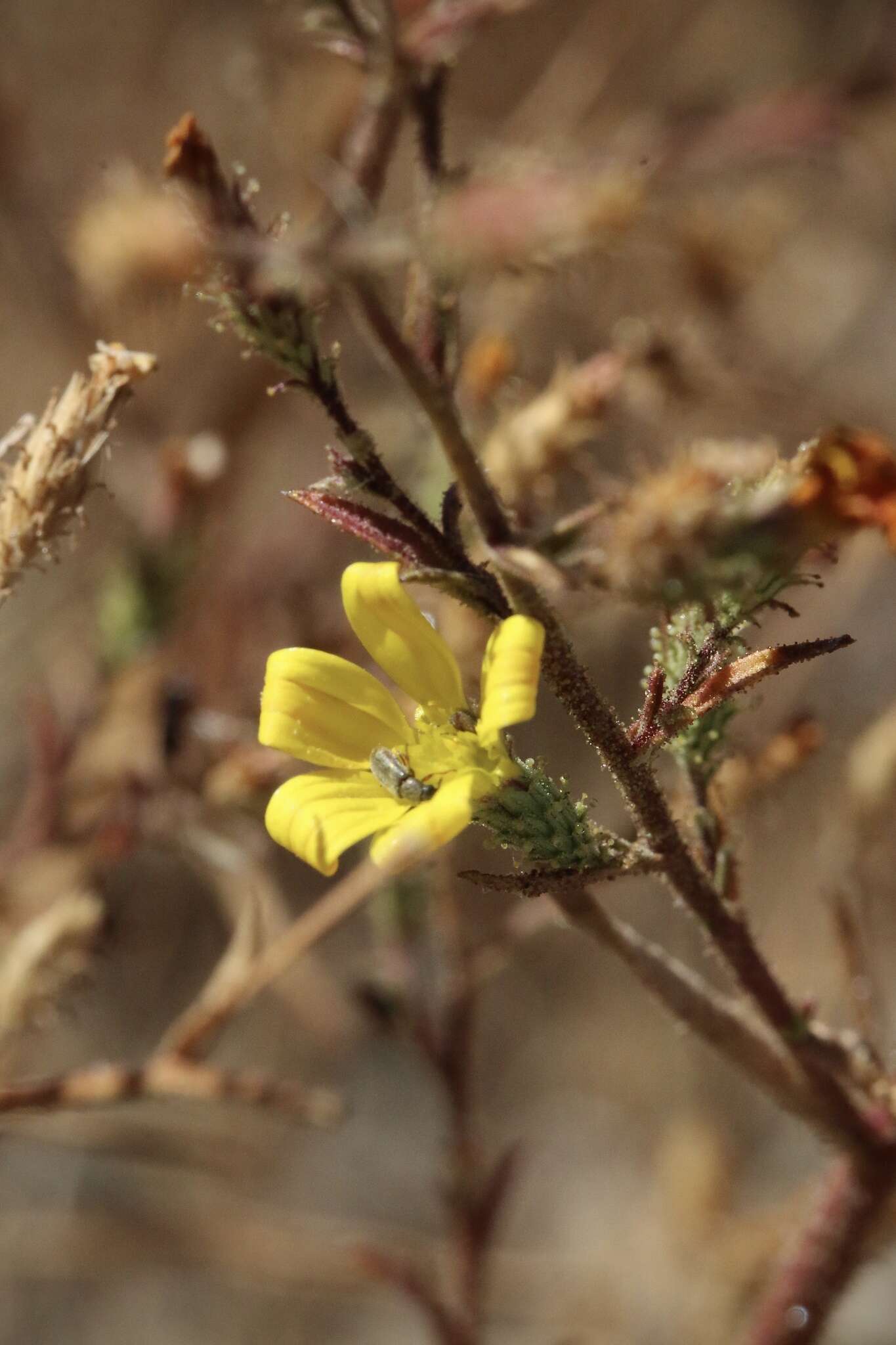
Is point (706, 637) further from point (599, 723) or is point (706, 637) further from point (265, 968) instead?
point (265, 968)

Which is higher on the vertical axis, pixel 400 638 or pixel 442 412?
pixel 442 412

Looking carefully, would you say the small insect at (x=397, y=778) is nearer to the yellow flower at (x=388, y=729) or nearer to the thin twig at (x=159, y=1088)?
the yellow flower at (x=388, y=729)

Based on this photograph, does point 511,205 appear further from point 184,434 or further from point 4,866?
point 184,434

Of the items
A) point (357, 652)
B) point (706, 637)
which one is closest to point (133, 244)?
point (357, 652)

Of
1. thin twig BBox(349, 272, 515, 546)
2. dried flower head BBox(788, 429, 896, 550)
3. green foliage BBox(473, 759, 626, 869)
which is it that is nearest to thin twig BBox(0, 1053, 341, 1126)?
green foliage BBox(473, 759, 626, 869)

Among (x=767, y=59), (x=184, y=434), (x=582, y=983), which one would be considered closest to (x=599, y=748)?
(x=184, y=434)

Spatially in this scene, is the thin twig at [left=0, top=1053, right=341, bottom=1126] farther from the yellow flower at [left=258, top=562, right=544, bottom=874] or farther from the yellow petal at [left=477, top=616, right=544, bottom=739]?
the yellow petal at [left=477, top=616, right=544, bottom=739]
